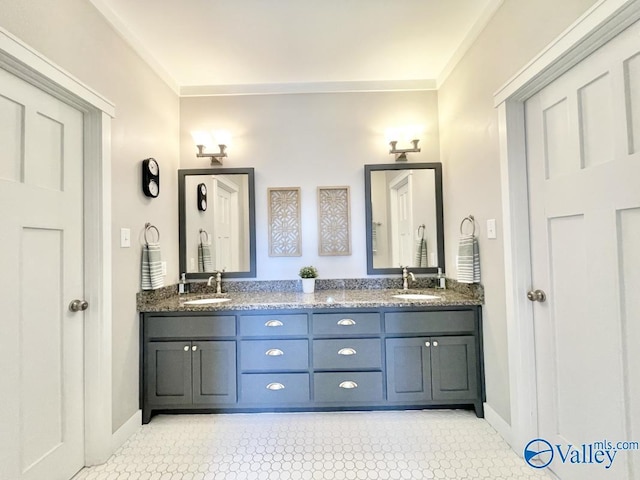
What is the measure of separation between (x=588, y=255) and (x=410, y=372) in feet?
4.19

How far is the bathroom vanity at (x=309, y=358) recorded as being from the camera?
2.10 meters

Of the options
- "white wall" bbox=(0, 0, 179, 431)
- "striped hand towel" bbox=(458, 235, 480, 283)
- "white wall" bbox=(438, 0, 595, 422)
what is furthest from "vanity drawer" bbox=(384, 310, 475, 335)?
"white wall" bbox=(0, 0, 179, 431)

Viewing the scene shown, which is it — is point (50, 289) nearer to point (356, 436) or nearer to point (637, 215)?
point (356, 436)

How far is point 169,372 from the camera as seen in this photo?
2.10 metres

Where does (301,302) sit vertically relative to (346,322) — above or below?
above

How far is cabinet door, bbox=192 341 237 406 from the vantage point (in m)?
2.10

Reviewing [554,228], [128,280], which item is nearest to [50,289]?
[128,280]

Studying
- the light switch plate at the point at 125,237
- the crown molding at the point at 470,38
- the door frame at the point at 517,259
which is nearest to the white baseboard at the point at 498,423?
the door frame at the point at 517,259

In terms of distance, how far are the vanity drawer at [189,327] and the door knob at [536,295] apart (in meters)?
1.83

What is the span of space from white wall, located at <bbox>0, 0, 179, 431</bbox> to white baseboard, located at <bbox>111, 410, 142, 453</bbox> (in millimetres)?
38

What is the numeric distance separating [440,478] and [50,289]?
217cm

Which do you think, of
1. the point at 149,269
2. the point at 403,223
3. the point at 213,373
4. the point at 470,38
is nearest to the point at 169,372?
the point at 213,373

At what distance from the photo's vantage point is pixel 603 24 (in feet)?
3.66

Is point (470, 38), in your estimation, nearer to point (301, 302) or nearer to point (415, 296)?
point (415, 296)
